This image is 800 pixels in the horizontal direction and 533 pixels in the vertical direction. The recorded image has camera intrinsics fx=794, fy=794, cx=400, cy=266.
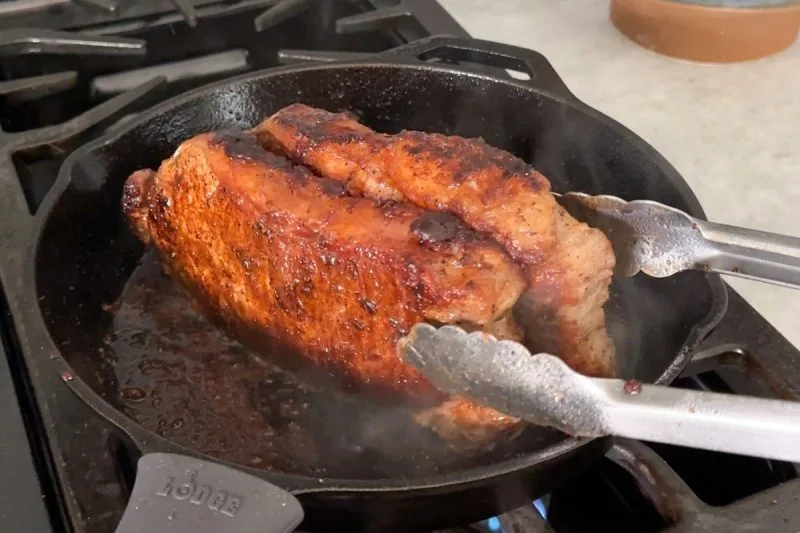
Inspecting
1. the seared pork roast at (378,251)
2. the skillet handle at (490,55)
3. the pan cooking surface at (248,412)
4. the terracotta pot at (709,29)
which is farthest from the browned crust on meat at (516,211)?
the terracotta pot at (709,29)

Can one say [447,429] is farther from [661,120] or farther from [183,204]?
[661,120]

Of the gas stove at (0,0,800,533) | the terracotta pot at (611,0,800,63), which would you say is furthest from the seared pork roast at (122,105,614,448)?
the terracotta pot at (611,0,800,63)

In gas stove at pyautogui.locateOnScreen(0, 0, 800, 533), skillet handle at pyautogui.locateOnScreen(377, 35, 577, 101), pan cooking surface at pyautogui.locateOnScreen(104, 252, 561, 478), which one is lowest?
pan cooking surface at pyautogui.locateOnScreen(104, 252, 561, 478)

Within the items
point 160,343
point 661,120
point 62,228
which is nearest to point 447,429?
point 160,343

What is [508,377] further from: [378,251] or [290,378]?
[290,378]

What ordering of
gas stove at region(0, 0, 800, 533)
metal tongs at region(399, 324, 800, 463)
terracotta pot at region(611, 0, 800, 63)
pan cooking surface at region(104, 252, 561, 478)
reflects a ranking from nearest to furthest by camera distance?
1. metal tongs at region(399, 324, 800, 463)
2. gas stove at region(0, 0, 800, 533)
3. pan cooking surface at region(104, 252, 561, 478)
4. terracotta pot at region(611, 0, 800, 63)

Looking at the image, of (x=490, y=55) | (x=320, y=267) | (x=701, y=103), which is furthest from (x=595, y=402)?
(x=701, y=103)

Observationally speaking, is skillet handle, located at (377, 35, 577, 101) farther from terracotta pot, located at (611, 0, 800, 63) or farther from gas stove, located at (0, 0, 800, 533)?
terracotta pot, located at (611, 0, 800, 63)
